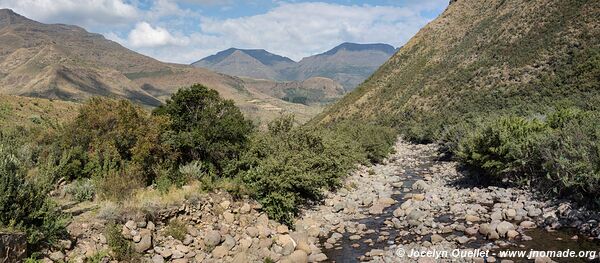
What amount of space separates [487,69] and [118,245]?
77230 millimetres

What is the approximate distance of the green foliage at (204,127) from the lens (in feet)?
67.4

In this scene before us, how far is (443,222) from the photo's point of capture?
62.6ft

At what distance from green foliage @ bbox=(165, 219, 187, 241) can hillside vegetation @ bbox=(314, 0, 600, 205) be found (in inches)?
646

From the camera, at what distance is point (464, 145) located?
28.0 metres

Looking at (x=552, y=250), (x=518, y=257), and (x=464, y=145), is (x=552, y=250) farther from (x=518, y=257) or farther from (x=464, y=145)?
(x=464, y=145)

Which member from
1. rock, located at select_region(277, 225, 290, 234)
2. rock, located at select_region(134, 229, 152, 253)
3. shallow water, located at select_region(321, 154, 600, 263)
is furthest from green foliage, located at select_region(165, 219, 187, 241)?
shallow water, located at select_region(321, 154, 600, 263)

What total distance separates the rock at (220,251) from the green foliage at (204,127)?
6183 millimetres

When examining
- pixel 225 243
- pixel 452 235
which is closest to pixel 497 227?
pixel 452 235

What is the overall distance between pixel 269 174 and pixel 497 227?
10355 mm

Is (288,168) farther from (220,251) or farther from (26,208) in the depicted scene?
(26,208)

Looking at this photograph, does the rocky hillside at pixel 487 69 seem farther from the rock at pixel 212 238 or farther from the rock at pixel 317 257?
the rock at pixel 212 238

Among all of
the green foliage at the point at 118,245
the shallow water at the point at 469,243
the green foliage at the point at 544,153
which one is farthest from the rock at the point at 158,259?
the green foliage at the point at 544,153

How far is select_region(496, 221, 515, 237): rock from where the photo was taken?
16.4 meters

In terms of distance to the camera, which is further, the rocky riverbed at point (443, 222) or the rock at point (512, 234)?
the rock at point (512, 234)
